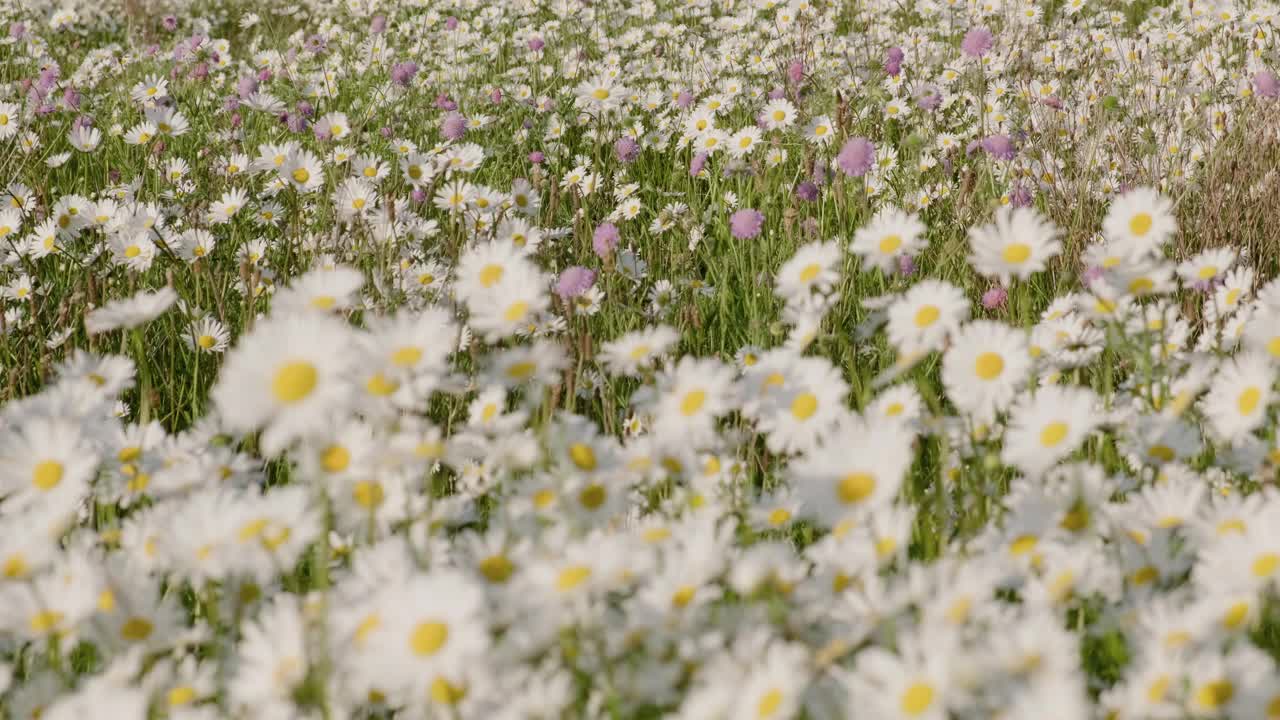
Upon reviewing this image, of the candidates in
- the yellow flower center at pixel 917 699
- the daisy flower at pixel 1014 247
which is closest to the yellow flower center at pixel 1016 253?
the daisy flower at pixel 1014 247

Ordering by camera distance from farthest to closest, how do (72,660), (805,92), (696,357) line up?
(805,92)
(696,357)
(72,660)

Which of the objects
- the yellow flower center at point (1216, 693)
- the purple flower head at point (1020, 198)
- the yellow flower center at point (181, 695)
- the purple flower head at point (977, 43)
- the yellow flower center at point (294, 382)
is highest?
the yellow flower center at point (294, 382)

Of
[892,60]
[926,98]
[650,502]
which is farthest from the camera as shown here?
[892,60]

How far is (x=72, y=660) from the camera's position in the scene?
66.0 inches

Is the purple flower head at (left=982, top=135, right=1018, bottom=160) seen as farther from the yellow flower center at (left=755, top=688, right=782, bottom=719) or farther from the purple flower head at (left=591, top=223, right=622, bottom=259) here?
the yellow flower center at (left=755, top=688, right=782, bottom=719)

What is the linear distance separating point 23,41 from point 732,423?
569 centimetres

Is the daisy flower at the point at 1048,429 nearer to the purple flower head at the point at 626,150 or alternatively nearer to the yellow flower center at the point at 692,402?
the yellow flower center at the point at 692,402

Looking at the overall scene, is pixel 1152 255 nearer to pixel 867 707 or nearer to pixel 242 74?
pixel 867 707

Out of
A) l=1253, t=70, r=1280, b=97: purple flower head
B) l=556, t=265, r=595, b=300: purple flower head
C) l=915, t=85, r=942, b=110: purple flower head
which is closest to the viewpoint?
l=556, t=265, r=595, b=300: purple flower head

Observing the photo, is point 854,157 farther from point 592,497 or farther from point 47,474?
point 47,474

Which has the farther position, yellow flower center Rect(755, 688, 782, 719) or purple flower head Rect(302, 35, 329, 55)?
purple flower head Rect(302, 35, 329, 55)

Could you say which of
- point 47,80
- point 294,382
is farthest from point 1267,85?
point 47,80

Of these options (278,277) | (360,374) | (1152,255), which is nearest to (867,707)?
(360,374)

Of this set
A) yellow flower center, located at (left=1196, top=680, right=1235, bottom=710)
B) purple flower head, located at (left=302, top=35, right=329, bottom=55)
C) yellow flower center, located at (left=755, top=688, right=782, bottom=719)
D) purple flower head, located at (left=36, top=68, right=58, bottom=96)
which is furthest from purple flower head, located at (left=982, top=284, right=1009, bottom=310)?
purple flower head, located at (left=302, top=35, right=329, bottom=55)
